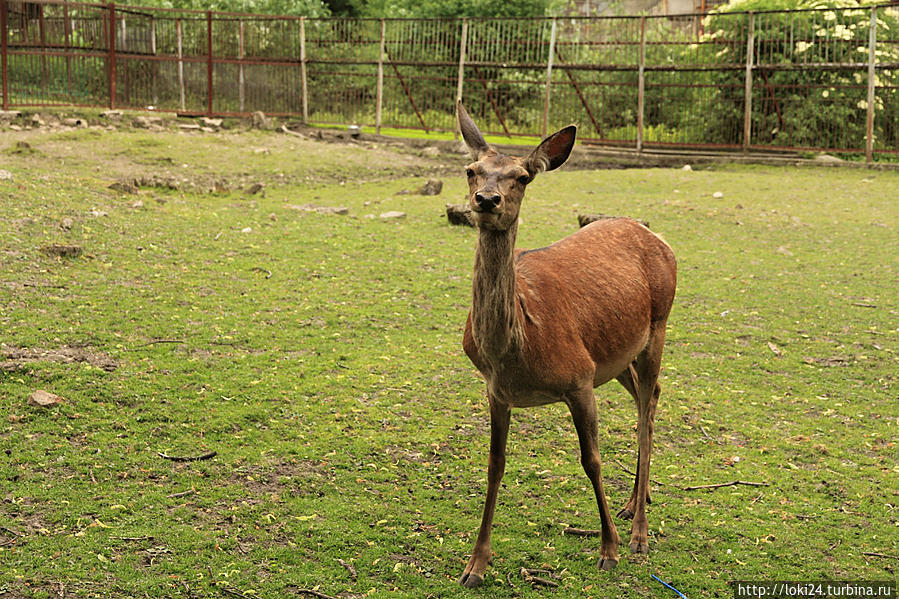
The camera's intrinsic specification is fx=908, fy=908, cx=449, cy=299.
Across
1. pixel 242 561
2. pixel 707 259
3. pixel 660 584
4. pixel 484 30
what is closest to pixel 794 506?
pixel 660 584

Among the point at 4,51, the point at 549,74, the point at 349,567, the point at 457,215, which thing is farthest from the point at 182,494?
the point at 549,74

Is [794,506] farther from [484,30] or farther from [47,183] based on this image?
[484,30]

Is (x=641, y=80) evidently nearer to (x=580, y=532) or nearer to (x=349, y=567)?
(x=580, y=532)

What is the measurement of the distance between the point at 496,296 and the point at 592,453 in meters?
0.97

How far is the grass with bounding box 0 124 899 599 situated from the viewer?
4.58 m

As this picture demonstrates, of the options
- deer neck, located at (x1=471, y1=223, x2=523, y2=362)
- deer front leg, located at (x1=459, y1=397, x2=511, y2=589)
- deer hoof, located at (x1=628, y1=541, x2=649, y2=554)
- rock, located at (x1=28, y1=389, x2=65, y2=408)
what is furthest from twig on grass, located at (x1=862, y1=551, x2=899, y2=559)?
rock, located at (x1=28, y1=389, x2=65, y2=408)

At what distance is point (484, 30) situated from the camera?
23.3m

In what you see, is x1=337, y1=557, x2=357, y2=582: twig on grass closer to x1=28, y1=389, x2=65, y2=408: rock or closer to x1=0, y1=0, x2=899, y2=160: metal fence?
x1=28, y1=389, x2=65, y2=408: rock

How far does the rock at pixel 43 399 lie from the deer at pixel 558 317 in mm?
3033

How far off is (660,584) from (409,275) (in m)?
5.96

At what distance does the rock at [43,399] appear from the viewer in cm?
590

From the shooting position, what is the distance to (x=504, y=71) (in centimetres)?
2178

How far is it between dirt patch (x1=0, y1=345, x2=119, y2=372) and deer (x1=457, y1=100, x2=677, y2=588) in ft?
11.3

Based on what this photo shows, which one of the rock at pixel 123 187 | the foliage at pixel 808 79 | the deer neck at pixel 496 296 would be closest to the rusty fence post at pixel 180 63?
the rock at pixel 123 187
